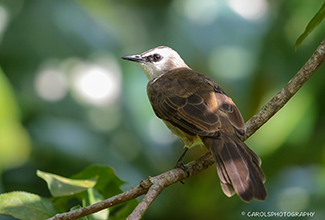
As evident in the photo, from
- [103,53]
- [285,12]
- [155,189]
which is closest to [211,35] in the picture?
[285,12]

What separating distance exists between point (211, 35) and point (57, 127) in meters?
2.27

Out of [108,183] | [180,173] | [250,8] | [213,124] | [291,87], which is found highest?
[250,8]

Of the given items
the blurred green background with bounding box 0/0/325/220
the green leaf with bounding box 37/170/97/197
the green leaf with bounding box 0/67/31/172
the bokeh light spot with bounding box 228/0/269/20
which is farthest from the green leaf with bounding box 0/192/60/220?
the bokeh light spot with bounding box 228/0/269/20

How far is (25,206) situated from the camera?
209cm

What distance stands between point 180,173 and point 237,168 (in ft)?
1.29

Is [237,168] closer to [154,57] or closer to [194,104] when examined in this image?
[194,104]

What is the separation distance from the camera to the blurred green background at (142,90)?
3.68 m

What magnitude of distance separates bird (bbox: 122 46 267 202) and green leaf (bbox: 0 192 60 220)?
112 cm

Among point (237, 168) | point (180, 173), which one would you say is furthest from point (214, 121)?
point (180, 173)

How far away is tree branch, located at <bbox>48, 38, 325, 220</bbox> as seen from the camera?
1955 millimetres

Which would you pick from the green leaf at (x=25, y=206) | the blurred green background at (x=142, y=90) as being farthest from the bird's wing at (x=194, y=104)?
the green leaf at (x=25, y=206)

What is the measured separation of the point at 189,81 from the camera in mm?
3314

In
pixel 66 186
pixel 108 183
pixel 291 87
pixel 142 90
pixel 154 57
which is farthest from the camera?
pixel 142 90

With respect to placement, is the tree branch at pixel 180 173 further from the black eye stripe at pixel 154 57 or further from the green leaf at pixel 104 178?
the black eye stripe at pixel 154 57
